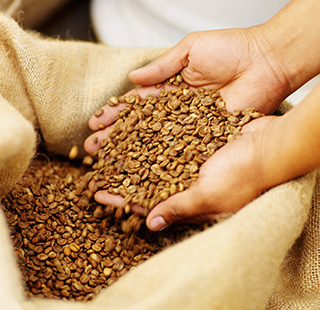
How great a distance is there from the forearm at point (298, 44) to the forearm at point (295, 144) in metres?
0.40

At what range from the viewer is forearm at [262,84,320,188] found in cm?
91

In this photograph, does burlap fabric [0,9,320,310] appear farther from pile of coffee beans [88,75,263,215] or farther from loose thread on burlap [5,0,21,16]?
loose thread on burlap [5,0,21,16]

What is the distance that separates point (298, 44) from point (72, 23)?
62.9 inches

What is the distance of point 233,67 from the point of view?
4.25 feet

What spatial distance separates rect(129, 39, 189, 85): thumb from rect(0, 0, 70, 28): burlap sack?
79 centimetres

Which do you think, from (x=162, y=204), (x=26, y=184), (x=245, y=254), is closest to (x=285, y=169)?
(x=245, y=254)

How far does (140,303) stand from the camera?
0.83 metres

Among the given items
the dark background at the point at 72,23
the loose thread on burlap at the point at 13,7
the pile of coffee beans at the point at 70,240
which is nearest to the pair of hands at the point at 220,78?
the pile of coffee beans at the point at 70,240

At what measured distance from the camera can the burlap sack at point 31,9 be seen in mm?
1682

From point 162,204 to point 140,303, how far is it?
0.32 m

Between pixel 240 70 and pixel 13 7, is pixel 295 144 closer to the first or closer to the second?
pixel 240 70

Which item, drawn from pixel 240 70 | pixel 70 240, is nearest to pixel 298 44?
pixel 240 70

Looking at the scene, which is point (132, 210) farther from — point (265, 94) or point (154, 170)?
point (265, 94)

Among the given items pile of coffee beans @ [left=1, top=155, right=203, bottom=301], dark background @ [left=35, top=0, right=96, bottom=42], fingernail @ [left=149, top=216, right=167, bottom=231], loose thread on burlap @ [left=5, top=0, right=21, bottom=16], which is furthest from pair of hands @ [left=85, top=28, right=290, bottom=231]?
dark background @ [left=35, top=0, right=96, bottom=42]
